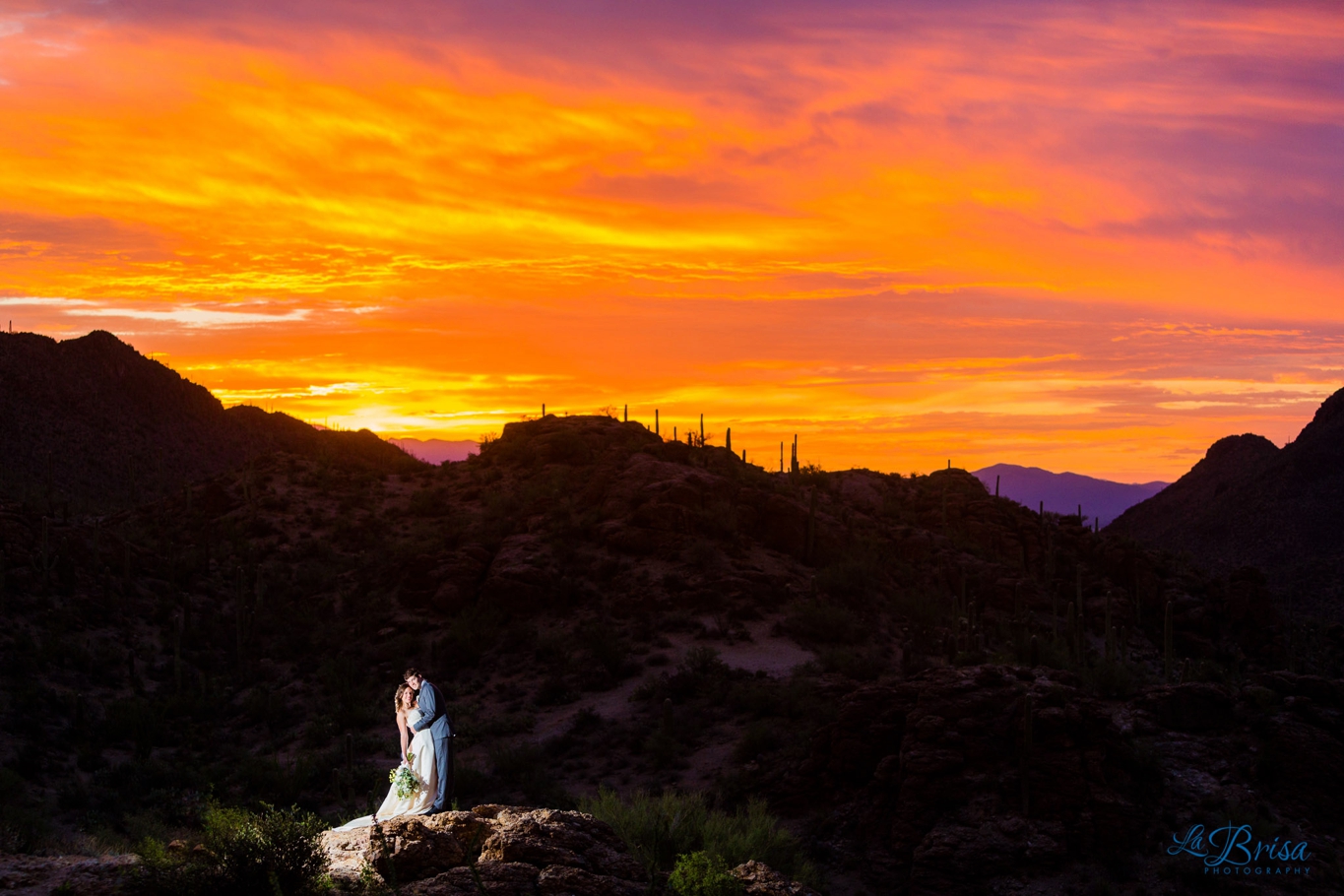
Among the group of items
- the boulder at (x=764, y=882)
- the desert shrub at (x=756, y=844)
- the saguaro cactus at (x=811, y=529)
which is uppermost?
the saguaro cactus at (x=811, y=529)

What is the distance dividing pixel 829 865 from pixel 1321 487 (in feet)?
224

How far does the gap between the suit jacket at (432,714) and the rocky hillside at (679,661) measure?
187 inches

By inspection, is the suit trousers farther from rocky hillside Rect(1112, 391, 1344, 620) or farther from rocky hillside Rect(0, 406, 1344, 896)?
rocky hillside Rect(1112, 391, 1344, 620)

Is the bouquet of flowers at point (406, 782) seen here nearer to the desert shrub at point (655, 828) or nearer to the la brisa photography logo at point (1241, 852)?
the desert shrub at point (655, 828)

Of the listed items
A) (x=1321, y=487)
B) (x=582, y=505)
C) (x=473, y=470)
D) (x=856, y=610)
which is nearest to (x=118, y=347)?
(x=473, y=470)

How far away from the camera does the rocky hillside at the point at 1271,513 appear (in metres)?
64.2

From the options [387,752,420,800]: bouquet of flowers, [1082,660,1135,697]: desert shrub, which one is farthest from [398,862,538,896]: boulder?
[1082,660,1135,697]: desert shrub

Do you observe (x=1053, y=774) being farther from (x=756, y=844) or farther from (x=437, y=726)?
(x=437, y=726)

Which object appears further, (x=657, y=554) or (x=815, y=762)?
(x=657, y=554)

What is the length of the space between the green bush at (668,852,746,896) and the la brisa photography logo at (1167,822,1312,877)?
10060mm

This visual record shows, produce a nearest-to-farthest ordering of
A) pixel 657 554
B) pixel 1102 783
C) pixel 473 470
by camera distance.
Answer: pixel 1102 783
pixel 657 554
pixel 473 470

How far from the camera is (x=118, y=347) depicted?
8031 cm

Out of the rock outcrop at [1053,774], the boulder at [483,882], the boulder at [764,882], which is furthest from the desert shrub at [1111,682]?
the boulder at [483,882]

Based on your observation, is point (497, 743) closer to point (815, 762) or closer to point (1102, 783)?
point (815, 762)
